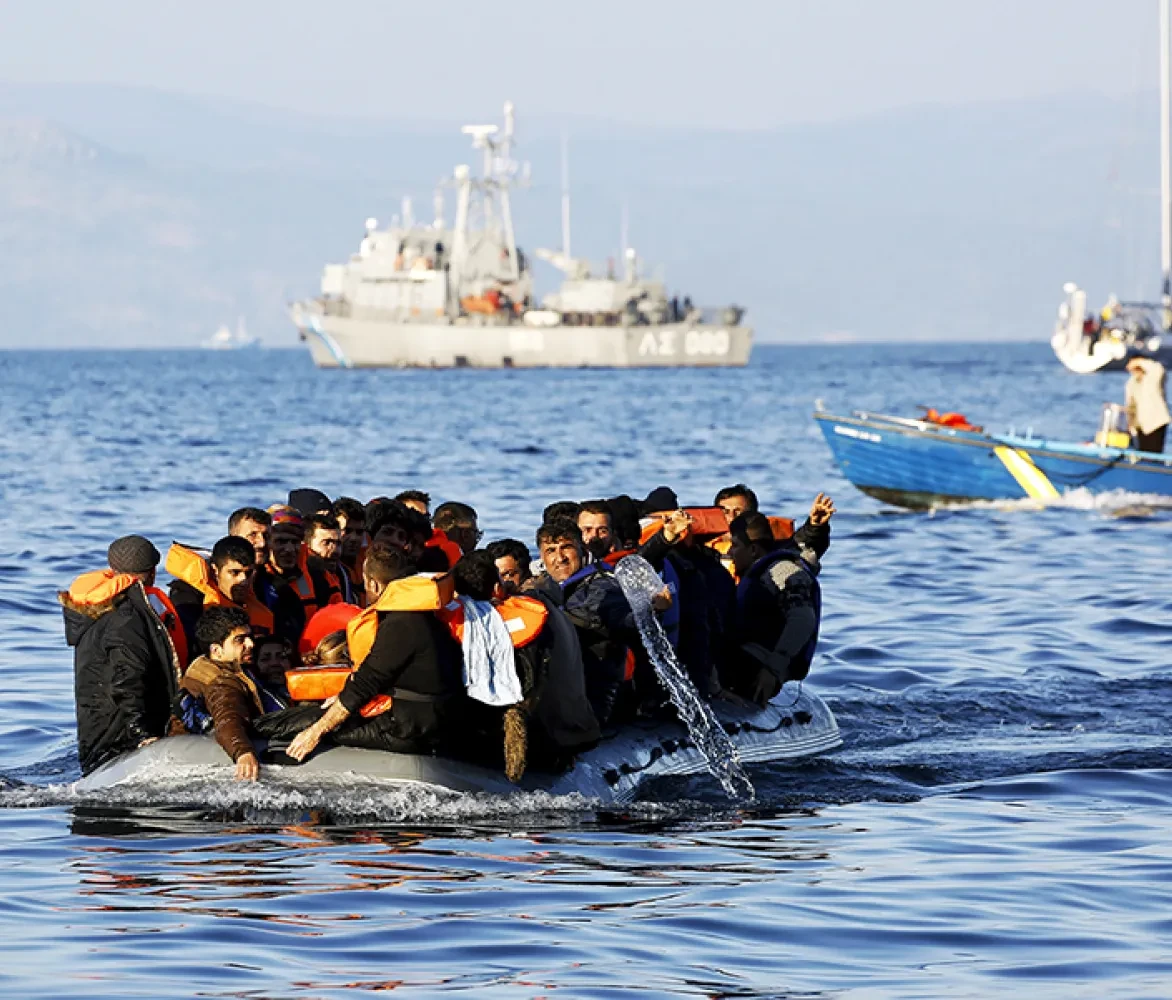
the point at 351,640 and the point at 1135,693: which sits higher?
the point at 351,640

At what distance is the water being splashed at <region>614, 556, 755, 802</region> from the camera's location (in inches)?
500

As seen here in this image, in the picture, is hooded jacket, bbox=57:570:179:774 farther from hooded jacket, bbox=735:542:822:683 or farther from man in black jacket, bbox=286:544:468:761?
hooded jacket, bbox=735:542:822:683

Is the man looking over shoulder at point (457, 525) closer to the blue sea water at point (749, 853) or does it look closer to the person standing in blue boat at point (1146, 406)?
the blue sea water at point (749, 853)

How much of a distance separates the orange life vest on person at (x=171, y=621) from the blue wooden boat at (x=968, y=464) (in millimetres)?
20661

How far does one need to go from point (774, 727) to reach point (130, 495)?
2390 cm

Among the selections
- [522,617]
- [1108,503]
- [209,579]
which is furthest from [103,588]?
[1108,503]

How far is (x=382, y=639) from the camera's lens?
1087cm

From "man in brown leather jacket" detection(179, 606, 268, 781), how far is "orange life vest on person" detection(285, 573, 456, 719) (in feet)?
0.92

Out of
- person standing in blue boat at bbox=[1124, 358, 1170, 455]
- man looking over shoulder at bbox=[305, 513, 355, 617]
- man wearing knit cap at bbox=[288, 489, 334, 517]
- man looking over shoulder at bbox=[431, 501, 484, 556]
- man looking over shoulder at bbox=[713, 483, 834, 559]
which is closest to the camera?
man looking over shoulder at bbox=[305, 513, 355, 617]

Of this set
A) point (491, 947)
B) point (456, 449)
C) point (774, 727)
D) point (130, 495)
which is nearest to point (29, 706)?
point (774, 727)

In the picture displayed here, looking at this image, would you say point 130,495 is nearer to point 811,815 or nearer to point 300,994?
point 811,815

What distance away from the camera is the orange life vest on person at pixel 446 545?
13.6 m

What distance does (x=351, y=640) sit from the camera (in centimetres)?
1107

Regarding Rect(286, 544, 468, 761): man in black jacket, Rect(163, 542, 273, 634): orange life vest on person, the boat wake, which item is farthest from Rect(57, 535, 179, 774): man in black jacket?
the boat wake
